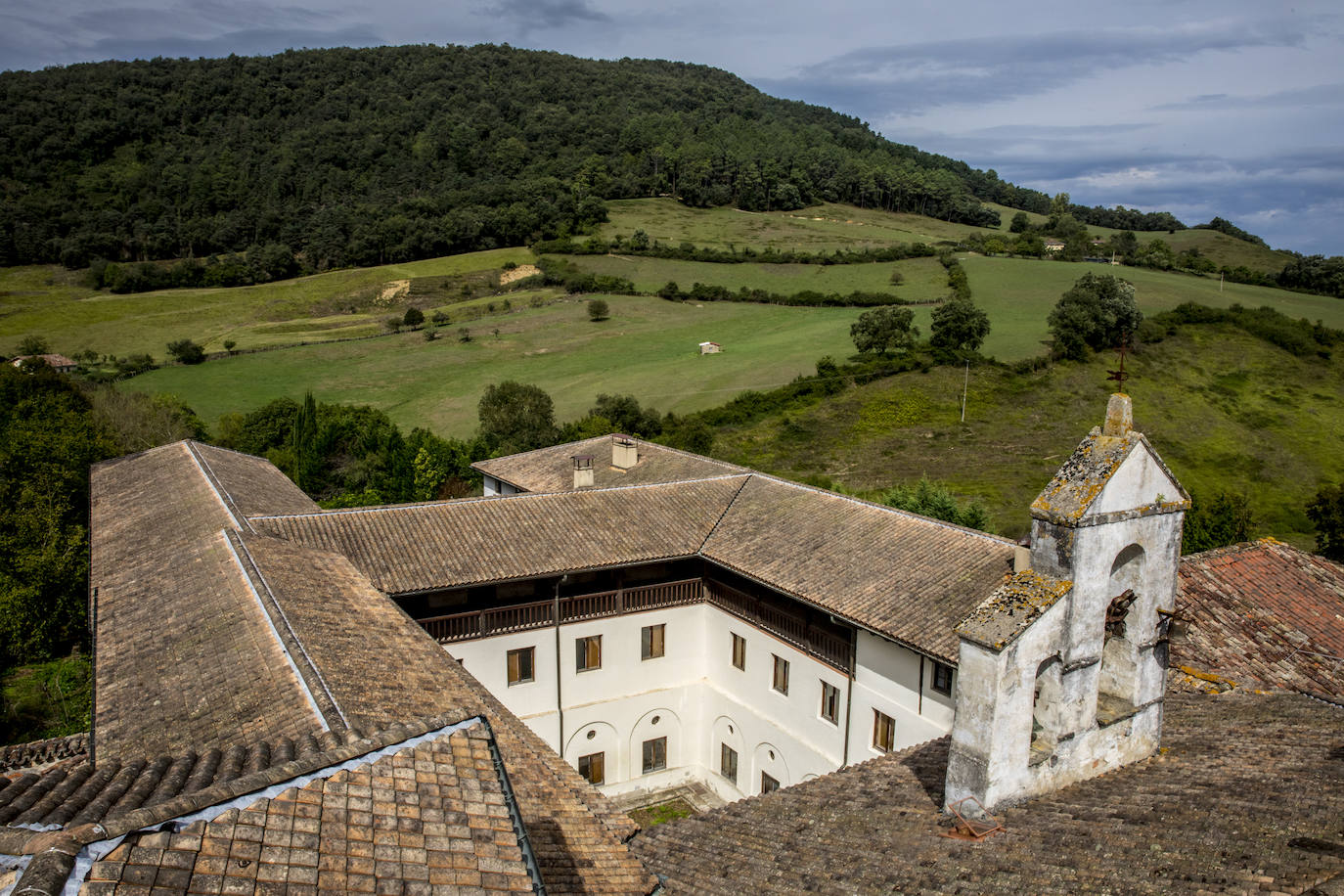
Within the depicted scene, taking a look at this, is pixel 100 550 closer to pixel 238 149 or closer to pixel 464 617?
pixel 464 617

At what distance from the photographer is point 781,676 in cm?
2144

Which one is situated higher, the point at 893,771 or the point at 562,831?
the point at 562,831

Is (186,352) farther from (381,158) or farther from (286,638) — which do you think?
(381,158)

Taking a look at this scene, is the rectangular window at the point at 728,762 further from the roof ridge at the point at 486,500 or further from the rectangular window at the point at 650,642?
the roof ridge at the point at 486,500

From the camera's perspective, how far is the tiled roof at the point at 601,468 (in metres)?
29.2

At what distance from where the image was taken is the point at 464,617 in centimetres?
2047

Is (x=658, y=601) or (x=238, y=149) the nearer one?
(x=658, y=601)

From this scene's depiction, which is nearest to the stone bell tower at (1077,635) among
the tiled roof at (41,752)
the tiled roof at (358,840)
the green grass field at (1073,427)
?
the tiled roof at (358,840)

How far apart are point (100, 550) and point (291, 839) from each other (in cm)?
1873

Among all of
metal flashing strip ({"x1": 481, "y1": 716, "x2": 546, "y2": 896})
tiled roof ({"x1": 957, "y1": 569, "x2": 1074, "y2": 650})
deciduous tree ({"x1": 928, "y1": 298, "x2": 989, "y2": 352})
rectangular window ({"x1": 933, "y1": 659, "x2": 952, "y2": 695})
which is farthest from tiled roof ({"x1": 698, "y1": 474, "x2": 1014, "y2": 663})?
deciduous tree ({"x1": 928, "y1": 298, "x2": 989, "y2": 352})

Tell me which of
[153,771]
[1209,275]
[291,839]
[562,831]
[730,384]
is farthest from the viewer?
[1209,275]

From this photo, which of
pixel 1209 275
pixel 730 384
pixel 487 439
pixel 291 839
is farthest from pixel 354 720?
pixel 1209 275

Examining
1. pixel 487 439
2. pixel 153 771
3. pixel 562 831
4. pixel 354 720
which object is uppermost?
pixel 153 771

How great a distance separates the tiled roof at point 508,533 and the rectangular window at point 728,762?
19.6ft
